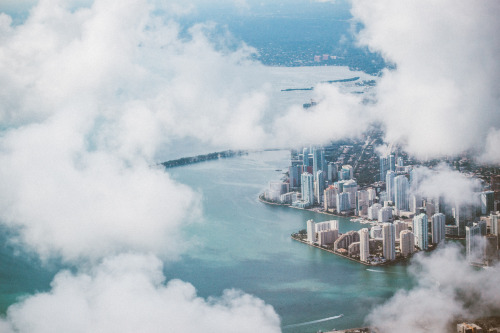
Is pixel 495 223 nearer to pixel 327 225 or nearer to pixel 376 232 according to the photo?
pixel 376 232

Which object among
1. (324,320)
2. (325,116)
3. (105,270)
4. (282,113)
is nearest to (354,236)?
(324,320)

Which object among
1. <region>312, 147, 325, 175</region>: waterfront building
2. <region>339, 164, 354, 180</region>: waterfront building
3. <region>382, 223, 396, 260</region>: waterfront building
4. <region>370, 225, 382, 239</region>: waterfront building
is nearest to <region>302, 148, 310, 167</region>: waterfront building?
<region>312, 147, 325, 175</region>: waterfront building

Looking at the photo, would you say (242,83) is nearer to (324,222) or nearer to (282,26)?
(282,26)

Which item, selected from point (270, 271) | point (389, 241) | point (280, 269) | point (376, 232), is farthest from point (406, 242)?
point (270, 271)

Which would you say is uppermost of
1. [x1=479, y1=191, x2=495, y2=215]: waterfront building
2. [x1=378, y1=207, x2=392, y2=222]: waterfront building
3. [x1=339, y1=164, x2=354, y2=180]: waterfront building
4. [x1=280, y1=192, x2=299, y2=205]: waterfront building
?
[x1=339, y1=164, x2=354, y2=180]: waterfront building

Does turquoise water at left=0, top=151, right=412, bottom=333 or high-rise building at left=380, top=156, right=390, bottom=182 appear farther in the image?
high-rise building at left=380, top=156, right=390, bottom=182

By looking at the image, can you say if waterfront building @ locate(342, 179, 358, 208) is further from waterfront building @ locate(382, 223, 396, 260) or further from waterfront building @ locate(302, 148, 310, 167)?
waterfront building @ locate(382, 223, 396, 260)

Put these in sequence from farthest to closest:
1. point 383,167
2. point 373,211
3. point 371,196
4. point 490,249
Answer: point 383,167, point 371,196, point 373,211, point 490,249
